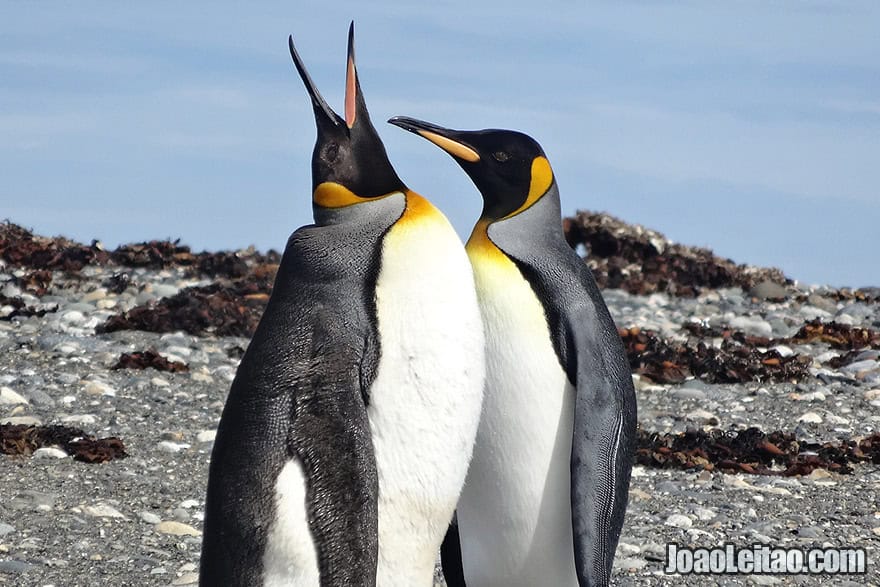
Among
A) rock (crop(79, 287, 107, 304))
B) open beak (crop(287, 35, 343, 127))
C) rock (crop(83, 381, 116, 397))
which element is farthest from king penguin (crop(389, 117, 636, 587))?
rock (crop(79, 287, 107, 304))

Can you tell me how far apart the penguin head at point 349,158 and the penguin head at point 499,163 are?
64cm

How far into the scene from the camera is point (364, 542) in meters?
3.55

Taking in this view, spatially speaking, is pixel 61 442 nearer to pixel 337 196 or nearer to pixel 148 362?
pixel 148 362

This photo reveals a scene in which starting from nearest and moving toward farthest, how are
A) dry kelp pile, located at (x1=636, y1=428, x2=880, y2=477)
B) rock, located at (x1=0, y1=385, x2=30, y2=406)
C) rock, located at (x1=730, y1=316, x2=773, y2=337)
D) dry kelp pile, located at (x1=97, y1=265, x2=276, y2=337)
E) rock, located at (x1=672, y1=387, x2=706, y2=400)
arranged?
dry kelp pile, located at (x1=636, y1=428, x2=880, y2=477)
rock, located at (x1=0, y1=385, x2=30, y2=406)
rock, located at (x1=672, y1=387, x2=706, y2=400)
dry kelp pile, located at (x1=97, y1=265, x2=276, y2=337)
rock, located at (x1=730, y1=316, x2=773, y2=337)

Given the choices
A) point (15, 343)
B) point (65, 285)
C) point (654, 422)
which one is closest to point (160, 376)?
point (15, 343)

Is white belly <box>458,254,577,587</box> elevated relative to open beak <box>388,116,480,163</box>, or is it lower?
lower

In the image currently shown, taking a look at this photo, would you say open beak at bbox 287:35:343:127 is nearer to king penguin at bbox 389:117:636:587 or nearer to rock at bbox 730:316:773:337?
king penguin at bbox 389:117:636:587

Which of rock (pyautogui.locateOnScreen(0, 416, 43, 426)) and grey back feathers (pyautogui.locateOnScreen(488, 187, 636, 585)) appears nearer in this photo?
grey back feathers (pyautogui.locateOnScreen(488, 187, 636, 585))

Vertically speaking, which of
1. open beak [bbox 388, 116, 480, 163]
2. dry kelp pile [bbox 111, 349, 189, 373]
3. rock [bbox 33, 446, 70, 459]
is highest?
open beak [bbox 388, 116, 480, 163]

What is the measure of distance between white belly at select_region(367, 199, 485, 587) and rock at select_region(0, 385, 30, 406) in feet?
16.9

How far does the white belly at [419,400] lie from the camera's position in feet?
12.1

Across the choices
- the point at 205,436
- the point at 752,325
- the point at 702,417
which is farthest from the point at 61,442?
the point at 752,325

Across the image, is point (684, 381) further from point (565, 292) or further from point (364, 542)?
point (364, 542)

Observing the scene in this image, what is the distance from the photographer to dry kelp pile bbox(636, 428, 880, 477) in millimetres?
7434
